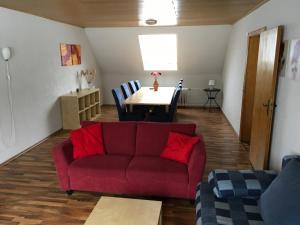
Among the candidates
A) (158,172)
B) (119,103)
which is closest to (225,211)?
(158,172)

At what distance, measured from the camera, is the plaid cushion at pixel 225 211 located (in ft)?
5.92

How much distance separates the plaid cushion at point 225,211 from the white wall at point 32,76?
3089mm

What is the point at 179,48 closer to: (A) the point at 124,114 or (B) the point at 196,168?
(A) the point at 124,114

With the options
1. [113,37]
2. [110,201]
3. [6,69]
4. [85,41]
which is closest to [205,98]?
[113,37]

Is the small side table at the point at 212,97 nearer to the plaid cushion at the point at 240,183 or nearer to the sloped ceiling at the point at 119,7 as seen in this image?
the sloped ceiling at the point at 119,7

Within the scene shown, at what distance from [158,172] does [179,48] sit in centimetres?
498

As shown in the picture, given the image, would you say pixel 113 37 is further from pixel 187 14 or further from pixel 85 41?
pixel 187 14

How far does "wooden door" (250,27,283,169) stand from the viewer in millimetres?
2814

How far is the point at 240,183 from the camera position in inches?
82.7

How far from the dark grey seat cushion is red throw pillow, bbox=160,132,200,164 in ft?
3.33

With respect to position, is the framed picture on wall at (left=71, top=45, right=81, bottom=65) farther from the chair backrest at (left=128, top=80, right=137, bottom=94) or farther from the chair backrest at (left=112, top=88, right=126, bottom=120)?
the chair backrest at (left=112, top=88, right=126, bottom=120)

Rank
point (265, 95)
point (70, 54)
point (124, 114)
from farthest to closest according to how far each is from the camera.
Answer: point (70, 54) → point (124, 114) → point (265, 95)

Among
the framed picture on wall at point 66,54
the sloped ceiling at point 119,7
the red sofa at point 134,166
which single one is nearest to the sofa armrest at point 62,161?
the red sofa at point 134,166

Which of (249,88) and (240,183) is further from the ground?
(249,88)
